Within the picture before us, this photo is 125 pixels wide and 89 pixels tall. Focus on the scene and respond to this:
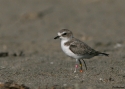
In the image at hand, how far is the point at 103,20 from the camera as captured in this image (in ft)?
50.0

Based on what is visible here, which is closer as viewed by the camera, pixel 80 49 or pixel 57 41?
pixel 80 49

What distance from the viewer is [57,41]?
1266 centimetres

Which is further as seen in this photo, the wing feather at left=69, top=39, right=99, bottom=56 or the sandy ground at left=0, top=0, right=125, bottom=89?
the wing feather at left=69, top=39, right=99, bottom=56

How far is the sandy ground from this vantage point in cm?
707

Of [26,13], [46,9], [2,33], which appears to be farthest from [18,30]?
[46,9]

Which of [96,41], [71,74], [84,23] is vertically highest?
[84,23]

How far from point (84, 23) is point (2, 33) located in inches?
119

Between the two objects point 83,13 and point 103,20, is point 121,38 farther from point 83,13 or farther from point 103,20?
point 83,13

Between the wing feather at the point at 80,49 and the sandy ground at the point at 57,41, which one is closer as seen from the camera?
the sandy ground at the point at 57,41

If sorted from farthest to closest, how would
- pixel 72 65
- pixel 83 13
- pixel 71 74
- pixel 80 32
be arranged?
pixel 83 13 → pixel 80 32 → pixel 72 65 → pixel 71 74

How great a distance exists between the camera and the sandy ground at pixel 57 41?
7074mm

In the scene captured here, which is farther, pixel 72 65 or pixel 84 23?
pixel 84 23

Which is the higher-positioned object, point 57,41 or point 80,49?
point 57,41

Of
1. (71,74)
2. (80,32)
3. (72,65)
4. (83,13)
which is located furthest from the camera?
(83,13)
